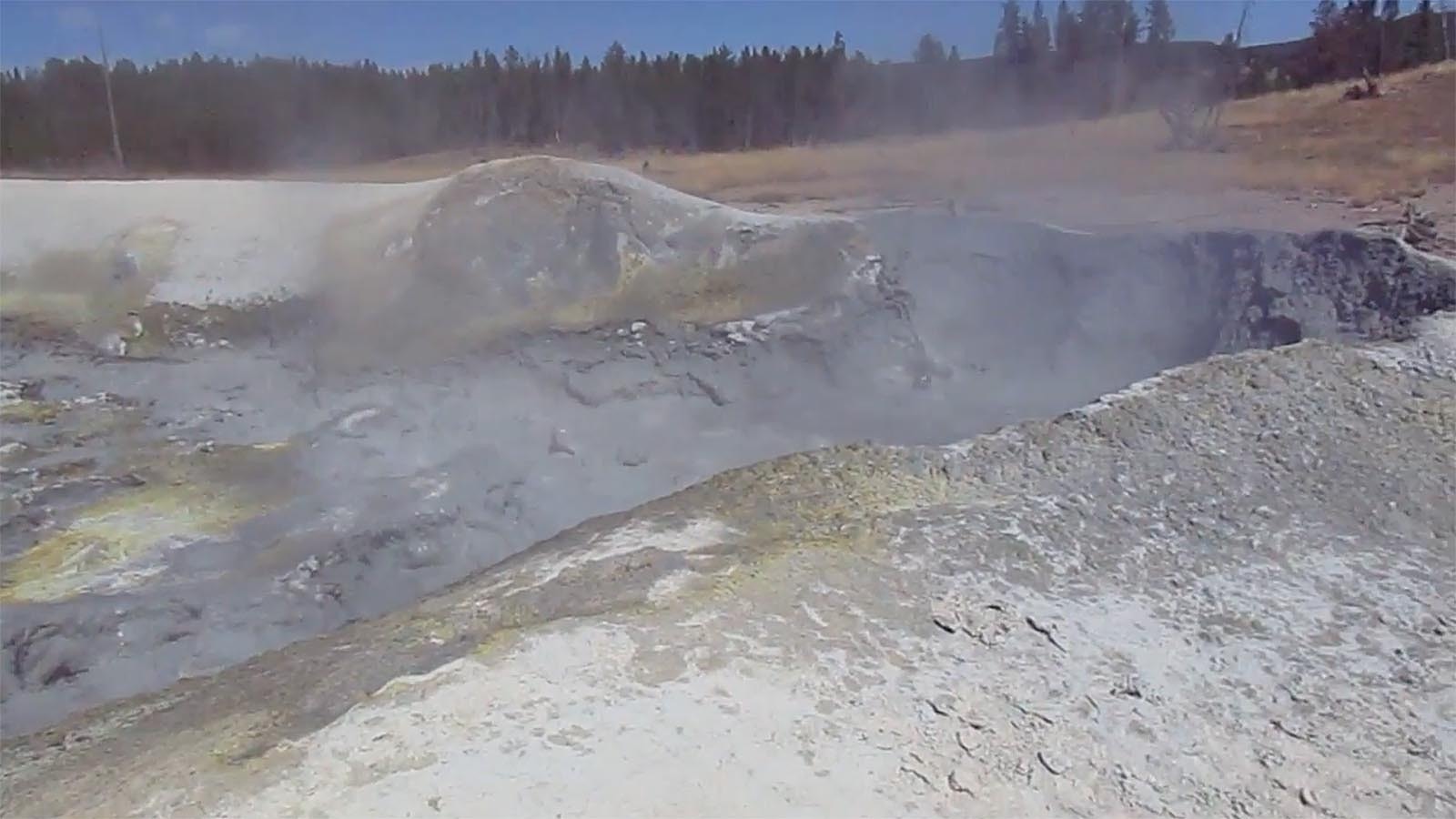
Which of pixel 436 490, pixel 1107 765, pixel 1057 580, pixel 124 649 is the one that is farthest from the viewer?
pixel 436 490

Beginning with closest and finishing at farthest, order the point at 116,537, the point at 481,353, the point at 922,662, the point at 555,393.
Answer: the point at 922,662 → the point at 116,537 → the point at 555,393 → the point at 481,353

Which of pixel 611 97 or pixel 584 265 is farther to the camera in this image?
pixel 611 97

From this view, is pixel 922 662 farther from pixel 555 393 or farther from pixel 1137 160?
pixel 1137 160

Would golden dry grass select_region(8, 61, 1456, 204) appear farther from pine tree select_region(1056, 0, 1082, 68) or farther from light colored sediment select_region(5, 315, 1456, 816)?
light colored sediment select_region(5, 315, 1456, 816)

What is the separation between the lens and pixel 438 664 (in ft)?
15.9

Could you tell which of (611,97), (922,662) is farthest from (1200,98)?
(922,662)

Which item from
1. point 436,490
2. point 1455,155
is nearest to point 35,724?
point 436,490

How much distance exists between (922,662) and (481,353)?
27.8 ft

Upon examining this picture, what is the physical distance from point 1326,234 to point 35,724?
12.0m

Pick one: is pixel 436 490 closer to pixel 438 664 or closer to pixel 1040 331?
pixel 438 664

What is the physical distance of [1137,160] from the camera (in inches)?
721

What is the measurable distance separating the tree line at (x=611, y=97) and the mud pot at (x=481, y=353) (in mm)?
5944

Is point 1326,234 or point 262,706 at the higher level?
point 1326,234

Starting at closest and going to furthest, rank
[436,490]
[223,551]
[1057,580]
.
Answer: [1057,580], [223,551], [436,490]
